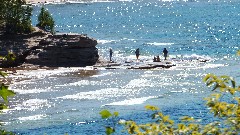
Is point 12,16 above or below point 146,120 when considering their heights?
above

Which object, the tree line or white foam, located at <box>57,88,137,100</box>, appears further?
the tree line

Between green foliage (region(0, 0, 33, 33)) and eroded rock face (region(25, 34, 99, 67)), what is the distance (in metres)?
5.37

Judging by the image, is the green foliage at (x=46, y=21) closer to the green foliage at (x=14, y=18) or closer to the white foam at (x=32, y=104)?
the green foliage at (x=14, y=18)

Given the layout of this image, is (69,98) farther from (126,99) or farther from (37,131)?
(37,131)

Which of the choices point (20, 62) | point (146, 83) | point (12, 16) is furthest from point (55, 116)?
point (12, 16)

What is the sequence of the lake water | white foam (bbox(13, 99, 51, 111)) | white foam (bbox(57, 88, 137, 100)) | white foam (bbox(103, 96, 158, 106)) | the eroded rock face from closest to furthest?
1. the lake water
2. white foam (bbox(13, 99, 51, 111))
3. white foam (bbox(103, 96, 158, 106))
4. white foam (bbox(57, 88, 137, 100))
5. the eroded rock face

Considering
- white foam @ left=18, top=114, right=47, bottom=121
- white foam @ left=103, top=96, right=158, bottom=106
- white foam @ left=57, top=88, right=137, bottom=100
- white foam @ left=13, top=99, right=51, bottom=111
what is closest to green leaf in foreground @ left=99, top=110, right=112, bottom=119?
white foam @ left=18, top=114, right=47, bottom=121

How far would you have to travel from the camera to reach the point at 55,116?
40156 mm

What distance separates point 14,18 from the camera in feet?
227

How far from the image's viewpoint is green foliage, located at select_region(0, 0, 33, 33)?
68500mm

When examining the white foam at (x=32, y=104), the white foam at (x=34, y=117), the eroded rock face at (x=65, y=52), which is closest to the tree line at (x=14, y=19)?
the eroded rock face at (x=65, y=52)

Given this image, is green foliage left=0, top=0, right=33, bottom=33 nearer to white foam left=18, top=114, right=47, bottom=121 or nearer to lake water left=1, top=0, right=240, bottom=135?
lake water left=1, top=0, right=240, bottom=135

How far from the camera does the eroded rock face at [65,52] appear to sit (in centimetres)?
6325

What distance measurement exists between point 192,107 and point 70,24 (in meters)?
96.8
